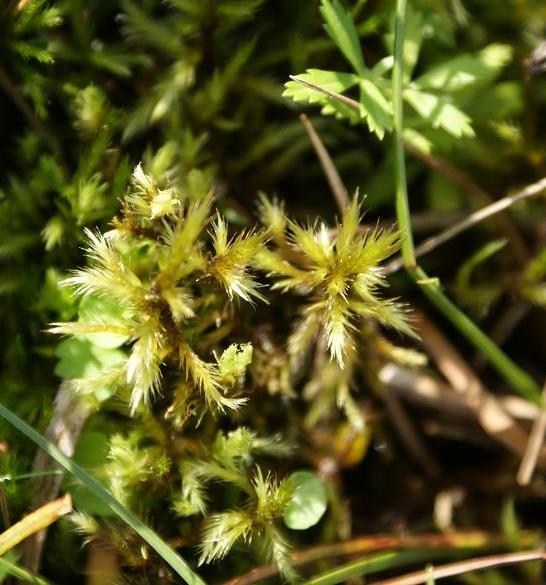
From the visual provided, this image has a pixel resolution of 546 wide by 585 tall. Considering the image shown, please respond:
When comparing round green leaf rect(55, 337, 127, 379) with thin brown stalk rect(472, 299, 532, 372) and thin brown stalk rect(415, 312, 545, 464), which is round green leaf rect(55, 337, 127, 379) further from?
thin brown stalk rect(472, 299, 532, 372)

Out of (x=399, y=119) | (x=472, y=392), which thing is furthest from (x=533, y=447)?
(x=399, y=119)

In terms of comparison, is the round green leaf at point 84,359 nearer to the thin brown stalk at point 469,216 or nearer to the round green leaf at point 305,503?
the round green leaf at point 305,503

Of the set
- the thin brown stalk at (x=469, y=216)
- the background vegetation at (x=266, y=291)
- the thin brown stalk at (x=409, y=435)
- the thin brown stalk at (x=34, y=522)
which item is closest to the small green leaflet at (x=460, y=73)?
the background vegetation at (x=266, y=291)

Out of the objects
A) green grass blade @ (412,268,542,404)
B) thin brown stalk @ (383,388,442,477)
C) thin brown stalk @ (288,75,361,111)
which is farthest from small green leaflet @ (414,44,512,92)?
thin brown stalk @ (383,388,442,477)

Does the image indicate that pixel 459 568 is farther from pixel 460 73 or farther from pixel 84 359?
pixel 460 73

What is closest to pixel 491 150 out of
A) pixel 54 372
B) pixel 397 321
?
pixel 397 321

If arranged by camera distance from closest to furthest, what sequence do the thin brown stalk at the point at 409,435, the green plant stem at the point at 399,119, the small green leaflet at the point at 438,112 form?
the green plant stem at the point at 399,119
the small green leaflet at the point at 438,112
the thin brown stalk at the point at 409,435

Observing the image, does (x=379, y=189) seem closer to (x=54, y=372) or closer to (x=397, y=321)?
(x=397, y=321)
